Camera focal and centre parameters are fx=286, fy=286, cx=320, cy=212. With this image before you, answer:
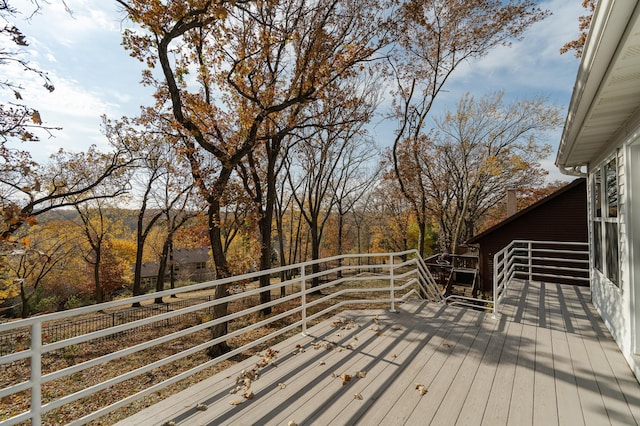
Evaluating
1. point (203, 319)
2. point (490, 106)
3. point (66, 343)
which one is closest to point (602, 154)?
point (66, 343)

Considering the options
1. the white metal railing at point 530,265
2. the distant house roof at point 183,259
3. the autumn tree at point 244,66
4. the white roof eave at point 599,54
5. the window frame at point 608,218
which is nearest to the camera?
the white roof eave at point 599,54

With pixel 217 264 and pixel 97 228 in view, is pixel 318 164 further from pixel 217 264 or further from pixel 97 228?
pixel 97 228

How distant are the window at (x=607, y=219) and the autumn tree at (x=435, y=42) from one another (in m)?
6.69

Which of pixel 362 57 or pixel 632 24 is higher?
pixel 362 57

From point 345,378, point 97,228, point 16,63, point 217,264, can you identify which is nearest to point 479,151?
point 217,264

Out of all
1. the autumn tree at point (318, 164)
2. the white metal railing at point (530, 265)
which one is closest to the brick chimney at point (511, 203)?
the white metal railing at point (530, 265)

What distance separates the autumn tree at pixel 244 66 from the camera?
696 cm

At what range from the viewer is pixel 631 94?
103 inches

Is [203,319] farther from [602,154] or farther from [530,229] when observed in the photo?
[530,229]

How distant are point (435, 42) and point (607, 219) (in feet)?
32.2

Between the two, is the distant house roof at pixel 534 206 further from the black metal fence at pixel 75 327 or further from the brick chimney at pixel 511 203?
the black metal fence at pixel 75 327

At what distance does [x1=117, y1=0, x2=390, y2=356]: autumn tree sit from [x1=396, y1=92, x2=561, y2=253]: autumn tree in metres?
5.72

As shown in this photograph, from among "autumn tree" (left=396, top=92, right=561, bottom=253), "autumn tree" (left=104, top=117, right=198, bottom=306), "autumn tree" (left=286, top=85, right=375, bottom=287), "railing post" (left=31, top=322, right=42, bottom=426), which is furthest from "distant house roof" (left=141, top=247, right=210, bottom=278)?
"railing post" (left=31, top=322, right=42, bottom=426)

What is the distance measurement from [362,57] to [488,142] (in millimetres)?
11187
